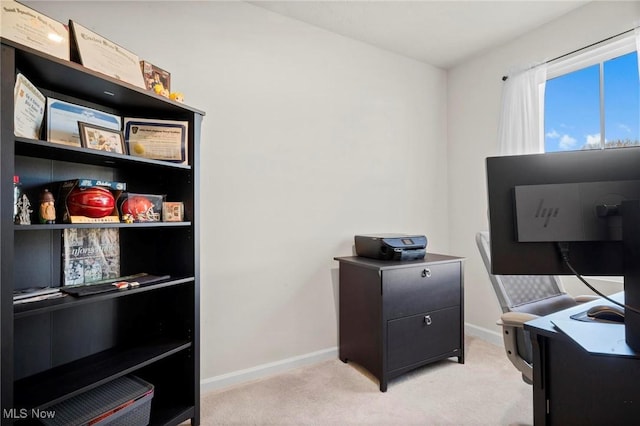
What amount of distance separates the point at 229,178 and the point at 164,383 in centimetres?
124

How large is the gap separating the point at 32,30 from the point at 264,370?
215 cm

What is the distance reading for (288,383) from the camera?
2.17 metres

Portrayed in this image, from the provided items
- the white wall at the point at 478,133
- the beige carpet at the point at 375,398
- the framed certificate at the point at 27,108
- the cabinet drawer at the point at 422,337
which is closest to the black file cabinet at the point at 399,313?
the cabinet drawer at the point at 422,337

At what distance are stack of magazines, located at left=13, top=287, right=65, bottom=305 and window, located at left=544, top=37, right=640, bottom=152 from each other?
3244 mm

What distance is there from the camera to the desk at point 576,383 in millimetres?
973

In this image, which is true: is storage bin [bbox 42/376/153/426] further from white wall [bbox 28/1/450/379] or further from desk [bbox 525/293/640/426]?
desk [bbox 525/293/640/426]

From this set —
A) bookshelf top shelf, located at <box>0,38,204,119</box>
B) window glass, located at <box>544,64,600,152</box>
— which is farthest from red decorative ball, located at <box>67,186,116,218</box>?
window glass, located at <box>544,64,600,152</box>

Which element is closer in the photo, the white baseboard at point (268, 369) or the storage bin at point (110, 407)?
the storage bin at point (110, 407)

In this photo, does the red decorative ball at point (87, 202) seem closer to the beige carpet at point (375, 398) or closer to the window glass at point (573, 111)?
the beige carpet at point (375, 398)

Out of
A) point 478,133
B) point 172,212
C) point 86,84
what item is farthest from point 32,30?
point 478,133

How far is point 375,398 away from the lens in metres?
1.98

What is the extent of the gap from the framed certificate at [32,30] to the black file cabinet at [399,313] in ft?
6.13

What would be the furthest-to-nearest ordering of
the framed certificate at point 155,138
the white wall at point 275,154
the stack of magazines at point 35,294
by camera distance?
the white wall at point 275,154, the framed certificate at point 155,138, the stack of magazines at point 35,294

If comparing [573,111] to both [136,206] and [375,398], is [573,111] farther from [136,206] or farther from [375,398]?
[136,206]
